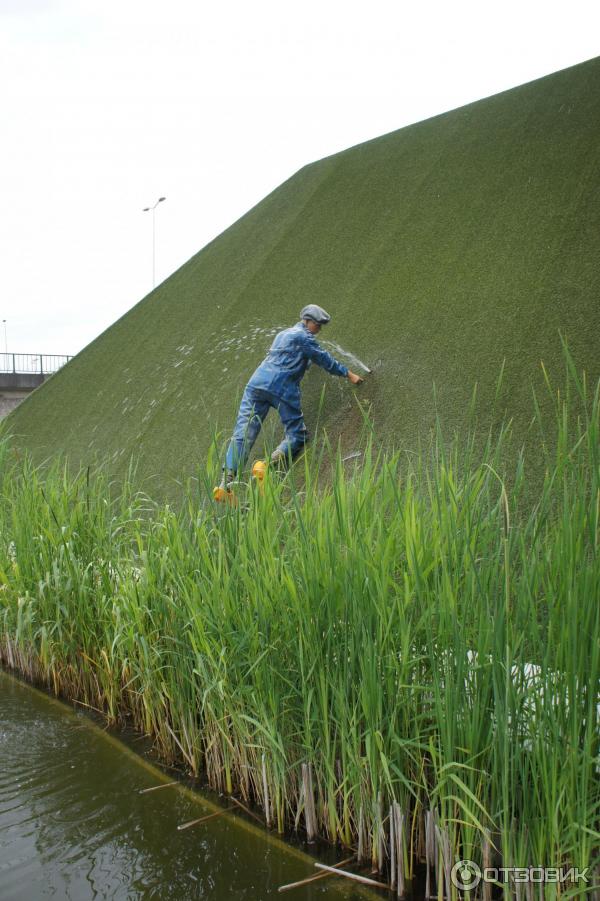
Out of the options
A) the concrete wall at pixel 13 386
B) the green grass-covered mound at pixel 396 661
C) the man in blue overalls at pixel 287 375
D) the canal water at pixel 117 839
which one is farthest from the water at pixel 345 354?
the concrete wall at pixel 13 386

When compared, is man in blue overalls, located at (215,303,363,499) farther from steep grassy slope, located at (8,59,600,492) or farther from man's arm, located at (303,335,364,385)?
steep grassy slope, located at (8,59,600,492)

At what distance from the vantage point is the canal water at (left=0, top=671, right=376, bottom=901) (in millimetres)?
3293

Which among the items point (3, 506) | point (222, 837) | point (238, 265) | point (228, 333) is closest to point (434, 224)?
point (228, 333)

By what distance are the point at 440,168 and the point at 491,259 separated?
3.44 meters

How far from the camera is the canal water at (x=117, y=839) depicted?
10.8ft

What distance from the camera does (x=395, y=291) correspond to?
36.6 feet

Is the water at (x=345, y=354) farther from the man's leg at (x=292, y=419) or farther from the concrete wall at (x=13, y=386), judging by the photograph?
the concrete wall at (x=13, y=386)

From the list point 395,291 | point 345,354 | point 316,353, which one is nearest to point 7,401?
point 395,291

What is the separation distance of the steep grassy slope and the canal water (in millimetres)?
3782

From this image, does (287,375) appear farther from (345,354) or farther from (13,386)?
(13,386)

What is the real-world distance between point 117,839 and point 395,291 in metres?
8.69

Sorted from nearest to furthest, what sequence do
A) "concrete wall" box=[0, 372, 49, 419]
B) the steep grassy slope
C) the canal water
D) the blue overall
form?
the canal water → the blue overall → the steep grassy slope → "concrete wall" box=[0, 372, 49, 419]

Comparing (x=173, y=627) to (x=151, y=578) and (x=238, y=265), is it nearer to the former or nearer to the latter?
(x=151, y=578)

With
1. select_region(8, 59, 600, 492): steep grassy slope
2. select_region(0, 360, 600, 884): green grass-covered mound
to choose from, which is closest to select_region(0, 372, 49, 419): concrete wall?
select_region(8, 59, 600, 492): steep grassy slope
